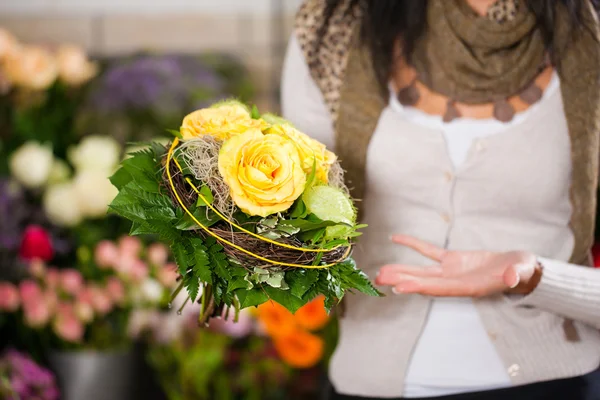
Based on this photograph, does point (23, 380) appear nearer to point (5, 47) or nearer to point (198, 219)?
point (5, 47)

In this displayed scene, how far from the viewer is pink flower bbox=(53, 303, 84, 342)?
72.8 inches

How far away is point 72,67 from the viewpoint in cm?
219

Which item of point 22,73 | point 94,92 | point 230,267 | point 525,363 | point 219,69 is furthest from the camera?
point 219,69

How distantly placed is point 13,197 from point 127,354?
46 centimetres

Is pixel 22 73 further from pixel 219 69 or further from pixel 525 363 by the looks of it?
pixel 525 363

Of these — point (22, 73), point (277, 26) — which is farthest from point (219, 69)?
point (22, 73)

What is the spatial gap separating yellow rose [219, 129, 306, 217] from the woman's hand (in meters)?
0.28

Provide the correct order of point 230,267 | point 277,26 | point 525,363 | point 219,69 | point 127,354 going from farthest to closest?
point 277,26, point 219,69, point 127,354, point 525,363, point 230,267

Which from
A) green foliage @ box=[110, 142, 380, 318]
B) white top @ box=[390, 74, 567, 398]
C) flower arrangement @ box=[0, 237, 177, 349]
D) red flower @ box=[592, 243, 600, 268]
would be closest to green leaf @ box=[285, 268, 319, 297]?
green foliage @ box=[110, 142, 380, 318]

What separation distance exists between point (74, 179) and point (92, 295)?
1.08 ft

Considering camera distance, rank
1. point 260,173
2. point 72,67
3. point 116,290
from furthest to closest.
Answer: point 72,67, point 116,290, point 260,173

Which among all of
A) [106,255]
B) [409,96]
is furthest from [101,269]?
[409,96]

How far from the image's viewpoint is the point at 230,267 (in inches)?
38.2

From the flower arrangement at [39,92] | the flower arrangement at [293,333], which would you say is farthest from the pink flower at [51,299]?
the flower arrangement at [293,333]
